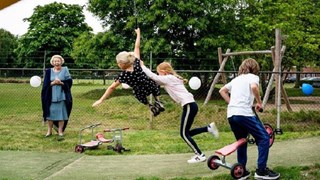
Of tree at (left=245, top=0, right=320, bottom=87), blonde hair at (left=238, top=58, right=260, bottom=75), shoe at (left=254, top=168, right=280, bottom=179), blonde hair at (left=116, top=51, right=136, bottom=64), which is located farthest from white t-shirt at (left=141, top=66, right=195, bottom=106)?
tree at (left=245, top=0, right=320, bottom=87)

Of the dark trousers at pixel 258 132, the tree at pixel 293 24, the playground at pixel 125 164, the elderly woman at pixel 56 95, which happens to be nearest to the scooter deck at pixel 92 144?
the playground at pixel 125 164

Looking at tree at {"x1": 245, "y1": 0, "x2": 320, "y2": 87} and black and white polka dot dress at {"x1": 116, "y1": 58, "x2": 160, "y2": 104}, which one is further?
tree at {"x1": 245, "y1": 0, "x2": 320, "y2": 87}

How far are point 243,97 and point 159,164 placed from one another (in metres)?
1.90

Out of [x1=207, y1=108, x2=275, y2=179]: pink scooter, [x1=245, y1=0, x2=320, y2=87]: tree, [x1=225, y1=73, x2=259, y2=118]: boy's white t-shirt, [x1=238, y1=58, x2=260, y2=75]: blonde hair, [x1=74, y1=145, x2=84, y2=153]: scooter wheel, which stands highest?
[x1=245, y1=0, x2=320, y2=87]: tree

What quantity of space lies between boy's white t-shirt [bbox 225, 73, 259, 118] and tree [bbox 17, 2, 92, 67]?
164ft

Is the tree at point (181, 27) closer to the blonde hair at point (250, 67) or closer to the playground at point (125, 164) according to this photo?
the playground at point (125, 164)

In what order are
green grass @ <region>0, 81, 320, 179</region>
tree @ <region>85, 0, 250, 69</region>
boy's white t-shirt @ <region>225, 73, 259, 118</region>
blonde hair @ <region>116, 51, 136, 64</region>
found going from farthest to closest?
tree @ <region>85, 0, 250, 69</region>, green grass @ <region>0, 81, 320, 179</region>, blonde hair @ <region>116, 51, 136, 64</region>, boy's white t-shirt @ <region>225, 73, 259, 118</region>

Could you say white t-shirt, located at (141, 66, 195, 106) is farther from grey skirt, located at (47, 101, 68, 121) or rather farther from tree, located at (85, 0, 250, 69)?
tree, located at (85, 0, 250, 69)

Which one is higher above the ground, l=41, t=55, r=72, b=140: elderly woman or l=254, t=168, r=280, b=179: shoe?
l=41, t=55, r=72, b=140: elderly woman

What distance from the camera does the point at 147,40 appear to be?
2648cm

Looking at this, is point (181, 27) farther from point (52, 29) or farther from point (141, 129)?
point (52, 29)

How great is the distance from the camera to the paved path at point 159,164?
5887mm

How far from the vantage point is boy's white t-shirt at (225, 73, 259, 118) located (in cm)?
534

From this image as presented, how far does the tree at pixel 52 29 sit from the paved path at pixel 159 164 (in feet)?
158
